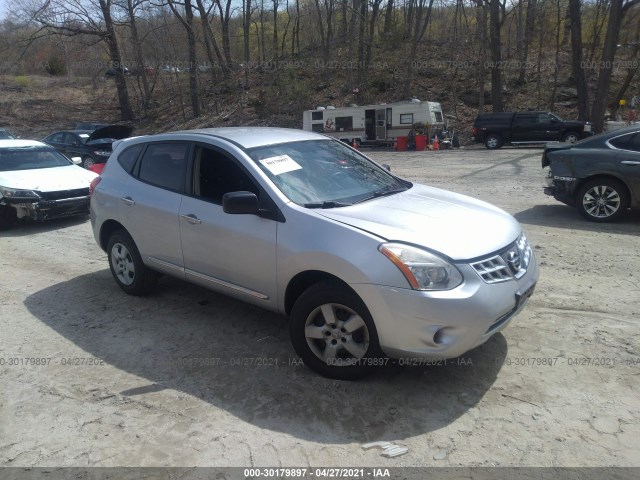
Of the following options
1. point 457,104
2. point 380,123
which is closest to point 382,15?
point 457,104

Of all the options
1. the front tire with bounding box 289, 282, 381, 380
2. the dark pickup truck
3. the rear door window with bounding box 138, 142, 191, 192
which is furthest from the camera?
the dark pickup truck

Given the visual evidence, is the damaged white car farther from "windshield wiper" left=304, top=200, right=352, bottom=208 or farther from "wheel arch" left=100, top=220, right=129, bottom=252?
"windshield wiper" left=304, top=200, right=352, bottom=208

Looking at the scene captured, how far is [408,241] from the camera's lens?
3383mm

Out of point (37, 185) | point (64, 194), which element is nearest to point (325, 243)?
point (64, 194)

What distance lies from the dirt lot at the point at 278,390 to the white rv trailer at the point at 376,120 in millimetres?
22064

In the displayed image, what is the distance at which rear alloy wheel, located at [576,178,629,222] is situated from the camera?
800cm

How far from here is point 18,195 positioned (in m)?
8.80

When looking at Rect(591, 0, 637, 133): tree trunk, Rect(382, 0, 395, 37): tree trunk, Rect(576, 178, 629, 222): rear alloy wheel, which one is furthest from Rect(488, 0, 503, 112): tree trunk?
Rect(576, 178, 629, 222): rear alloy wheel

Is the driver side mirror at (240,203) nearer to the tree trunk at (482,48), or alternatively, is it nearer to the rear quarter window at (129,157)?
the rear quarter window at (129,157)

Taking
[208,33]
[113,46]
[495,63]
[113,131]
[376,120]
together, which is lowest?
[113,131]

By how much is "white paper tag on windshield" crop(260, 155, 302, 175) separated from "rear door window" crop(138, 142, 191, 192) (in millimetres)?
941

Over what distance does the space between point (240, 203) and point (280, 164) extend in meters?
0.63

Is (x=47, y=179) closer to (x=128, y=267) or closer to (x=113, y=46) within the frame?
(x=128, y=267)

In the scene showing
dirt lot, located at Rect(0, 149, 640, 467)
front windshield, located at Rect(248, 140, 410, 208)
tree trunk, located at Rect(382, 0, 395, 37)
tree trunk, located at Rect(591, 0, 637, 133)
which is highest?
tree trunk, located at Rect(382, 0, 395, 37)
